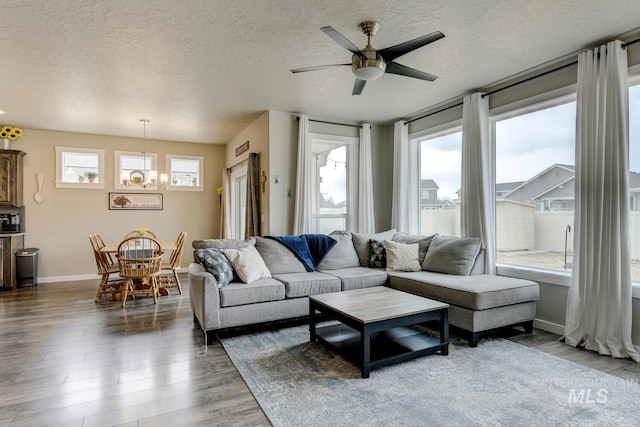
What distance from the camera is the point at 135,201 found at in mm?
6918

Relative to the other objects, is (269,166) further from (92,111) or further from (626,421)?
(626,421)

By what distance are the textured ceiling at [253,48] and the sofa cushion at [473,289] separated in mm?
2225

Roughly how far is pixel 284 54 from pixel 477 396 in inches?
127

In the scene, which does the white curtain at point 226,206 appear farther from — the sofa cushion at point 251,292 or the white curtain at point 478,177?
the white curtain at point 478,177

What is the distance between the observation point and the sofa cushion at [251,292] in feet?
10.8

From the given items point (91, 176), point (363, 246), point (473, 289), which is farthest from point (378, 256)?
point (91, 176)

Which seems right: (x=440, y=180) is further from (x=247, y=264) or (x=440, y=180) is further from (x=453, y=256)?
(x=247, y=264)

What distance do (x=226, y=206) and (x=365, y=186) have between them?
9.77 feet

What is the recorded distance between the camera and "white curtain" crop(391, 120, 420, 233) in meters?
5.51

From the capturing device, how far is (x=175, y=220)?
7238mm

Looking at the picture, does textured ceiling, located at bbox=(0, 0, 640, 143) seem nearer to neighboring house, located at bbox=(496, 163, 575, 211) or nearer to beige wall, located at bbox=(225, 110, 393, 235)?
beige wall, located at bbox=(225, 110, 393, 235)

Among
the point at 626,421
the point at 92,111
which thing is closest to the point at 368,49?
the point at 626,421

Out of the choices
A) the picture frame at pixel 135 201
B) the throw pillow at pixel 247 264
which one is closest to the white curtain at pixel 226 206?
the picture frame at pixel 135 201

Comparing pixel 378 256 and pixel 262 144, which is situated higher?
pixel 262 144
